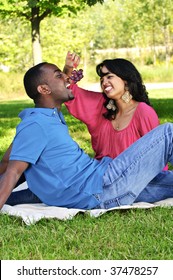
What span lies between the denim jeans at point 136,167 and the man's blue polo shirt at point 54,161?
0.08 meters

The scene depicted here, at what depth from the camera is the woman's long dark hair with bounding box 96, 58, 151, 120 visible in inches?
209

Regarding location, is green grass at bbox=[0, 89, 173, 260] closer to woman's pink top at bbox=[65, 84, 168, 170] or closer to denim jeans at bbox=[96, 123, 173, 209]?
denim jeans at bbox=[96, 123, 173, 209]

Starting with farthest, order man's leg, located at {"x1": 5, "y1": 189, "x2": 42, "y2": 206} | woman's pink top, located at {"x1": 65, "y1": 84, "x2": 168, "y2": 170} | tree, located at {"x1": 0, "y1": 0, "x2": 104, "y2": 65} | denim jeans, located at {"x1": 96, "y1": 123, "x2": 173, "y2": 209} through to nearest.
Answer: tree, located at {"x1": 0, "y1": 0, "x2": 104, "y2": 65}, woman's pink top, located at {"x1": 65, "y1": 84, "x2": 168, "y2": 170}, man's leg, located at {"x1": 5, "y1": 189, "x2": 42, "y2": 206}, denim jeans, located at {"x1": 96, "y1": 123, "x2": 173, "y2": 209}

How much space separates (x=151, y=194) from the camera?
192 inches

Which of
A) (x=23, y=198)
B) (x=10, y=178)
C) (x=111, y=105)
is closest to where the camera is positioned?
(x=10, y=178)

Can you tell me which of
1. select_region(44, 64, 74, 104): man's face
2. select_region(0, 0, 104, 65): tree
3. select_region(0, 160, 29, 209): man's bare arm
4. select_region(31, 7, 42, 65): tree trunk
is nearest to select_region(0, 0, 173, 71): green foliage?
select_region(0, 0, 104, 65): tree

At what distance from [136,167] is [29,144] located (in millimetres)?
758

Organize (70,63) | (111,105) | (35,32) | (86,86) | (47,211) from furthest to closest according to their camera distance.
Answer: (86,86) < (35,32) < (111,105) < (70,63) < (47,211)

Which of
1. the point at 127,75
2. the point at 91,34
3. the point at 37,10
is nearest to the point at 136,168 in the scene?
the point at 127,75

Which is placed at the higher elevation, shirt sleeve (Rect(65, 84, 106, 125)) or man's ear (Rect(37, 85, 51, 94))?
man's ear (Rect(37, 85, 51, 94))

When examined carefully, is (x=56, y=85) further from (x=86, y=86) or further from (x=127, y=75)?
(x=86, y=86)

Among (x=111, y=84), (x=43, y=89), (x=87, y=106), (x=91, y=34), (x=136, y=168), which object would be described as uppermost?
(x=43, y=89)

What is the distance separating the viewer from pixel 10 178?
421cm
